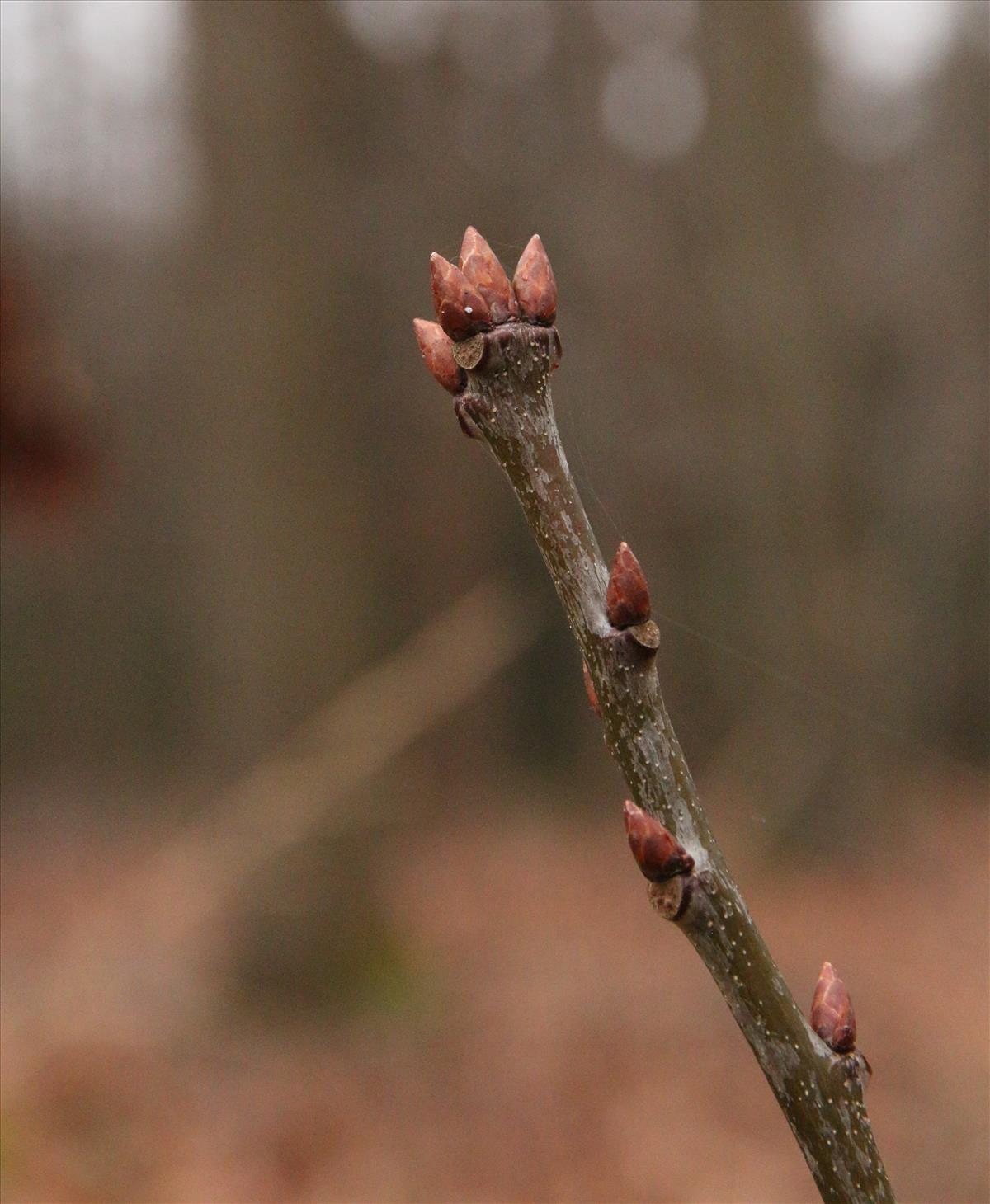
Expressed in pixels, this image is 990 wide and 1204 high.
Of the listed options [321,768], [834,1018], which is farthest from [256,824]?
[834,1018]

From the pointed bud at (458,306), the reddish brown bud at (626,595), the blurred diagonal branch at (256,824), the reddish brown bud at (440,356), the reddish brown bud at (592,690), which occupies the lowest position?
the blurred diagonal branch at (256,824)

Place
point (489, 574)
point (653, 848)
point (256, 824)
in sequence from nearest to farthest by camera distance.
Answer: point (653, 848), point (256, 824), point (489, 574)

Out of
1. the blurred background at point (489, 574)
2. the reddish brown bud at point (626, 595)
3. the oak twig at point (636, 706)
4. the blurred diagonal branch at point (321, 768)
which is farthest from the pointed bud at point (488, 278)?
the blurred diagonal branch at point (321, 768)

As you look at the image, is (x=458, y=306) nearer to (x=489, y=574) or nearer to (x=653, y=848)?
(x=653, y=848)

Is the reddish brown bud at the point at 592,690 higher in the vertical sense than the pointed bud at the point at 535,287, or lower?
lower

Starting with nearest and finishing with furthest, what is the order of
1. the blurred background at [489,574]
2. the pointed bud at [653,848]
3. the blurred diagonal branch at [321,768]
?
the pointed bud at [653,848]
the blurred background at [489,574]
the blurred diagonal branch at [321,768]

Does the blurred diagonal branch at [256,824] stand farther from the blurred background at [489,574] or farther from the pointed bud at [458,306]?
the pointed bud at [458,306]

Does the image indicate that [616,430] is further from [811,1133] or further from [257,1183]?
[811,1133]
